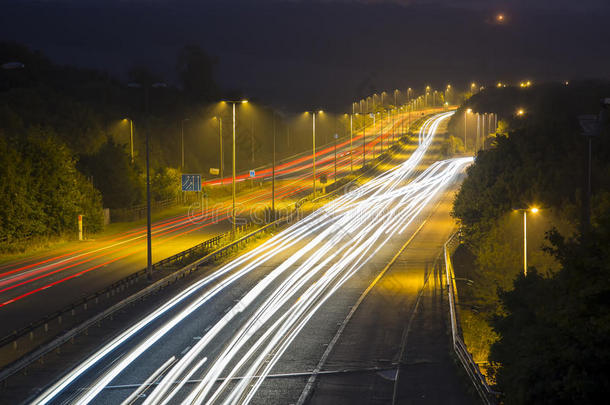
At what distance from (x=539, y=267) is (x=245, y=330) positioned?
14093 millimetres

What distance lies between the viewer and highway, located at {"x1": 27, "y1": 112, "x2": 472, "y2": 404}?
1507cm

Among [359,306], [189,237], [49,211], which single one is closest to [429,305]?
[359,306]

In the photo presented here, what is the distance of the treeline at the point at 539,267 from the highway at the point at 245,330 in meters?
5.09

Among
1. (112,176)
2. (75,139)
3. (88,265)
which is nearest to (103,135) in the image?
(75,139)

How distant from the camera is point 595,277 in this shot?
10.4 meters

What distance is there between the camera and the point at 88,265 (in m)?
35.3

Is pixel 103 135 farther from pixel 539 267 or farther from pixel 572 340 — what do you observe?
pixel 572 340

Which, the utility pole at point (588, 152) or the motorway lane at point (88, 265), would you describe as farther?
the motorway lane at point (88, 265)

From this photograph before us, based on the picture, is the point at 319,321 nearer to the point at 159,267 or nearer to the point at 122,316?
the point at 122,316

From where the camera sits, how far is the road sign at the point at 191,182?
1988 inches

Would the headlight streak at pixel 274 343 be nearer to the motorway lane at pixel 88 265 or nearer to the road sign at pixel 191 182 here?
the motorway lane at pixel 88 265

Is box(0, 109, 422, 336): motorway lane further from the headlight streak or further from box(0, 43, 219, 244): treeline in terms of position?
the headlight streak

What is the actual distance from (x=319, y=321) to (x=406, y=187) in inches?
1898

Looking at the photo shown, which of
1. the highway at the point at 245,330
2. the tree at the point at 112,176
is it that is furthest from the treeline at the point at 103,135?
the highway at the point at 245,330
